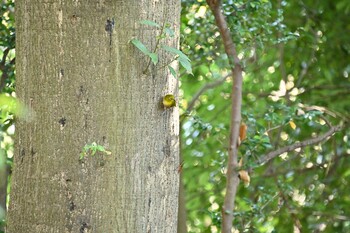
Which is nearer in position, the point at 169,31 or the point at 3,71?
the point at 169,31

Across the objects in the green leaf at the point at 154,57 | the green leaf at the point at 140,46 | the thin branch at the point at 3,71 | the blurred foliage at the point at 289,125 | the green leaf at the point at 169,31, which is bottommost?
the blurred foliage at the point at 289,125

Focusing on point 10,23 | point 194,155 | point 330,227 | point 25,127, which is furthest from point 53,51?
point 330,227

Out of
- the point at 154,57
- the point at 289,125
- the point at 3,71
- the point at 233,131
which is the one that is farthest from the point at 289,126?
the point at 154,57

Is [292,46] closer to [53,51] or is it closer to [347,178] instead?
[347,178]

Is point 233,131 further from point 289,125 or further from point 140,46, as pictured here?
point 140,46

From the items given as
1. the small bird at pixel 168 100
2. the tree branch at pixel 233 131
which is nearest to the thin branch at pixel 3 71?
the tree branch at pixel 233 131

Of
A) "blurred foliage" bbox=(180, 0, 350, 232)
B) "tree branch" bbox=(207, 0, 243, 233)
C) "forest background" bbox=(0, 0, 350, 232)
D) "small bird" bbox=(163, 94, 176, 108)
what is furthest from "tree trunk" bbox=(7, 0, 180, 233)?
"blurred foliage" bbox=(180, 0, 350, 232)

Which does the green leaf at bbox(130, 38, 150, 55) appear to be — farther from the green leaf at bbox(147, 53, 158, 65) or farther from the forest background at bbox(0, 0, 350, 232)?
A: the forest background at bbox(0, 0, 350, 232)

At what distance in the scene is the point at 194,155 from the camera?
639 cm

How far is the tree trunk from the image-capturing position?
2.75 metres

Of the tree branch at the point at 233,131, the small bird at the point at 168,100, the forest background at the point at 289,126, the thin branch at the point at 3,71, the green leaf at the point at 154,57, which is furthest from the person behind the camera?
the forest background at the point at 289,126

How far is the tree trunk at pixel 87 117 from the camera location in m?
2.75

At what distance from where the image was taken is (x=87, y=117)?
9.00ft

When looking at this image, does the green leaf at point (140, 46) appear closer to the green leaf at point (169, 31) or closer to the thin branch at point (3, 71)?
the green leaf at point (169, 31)
